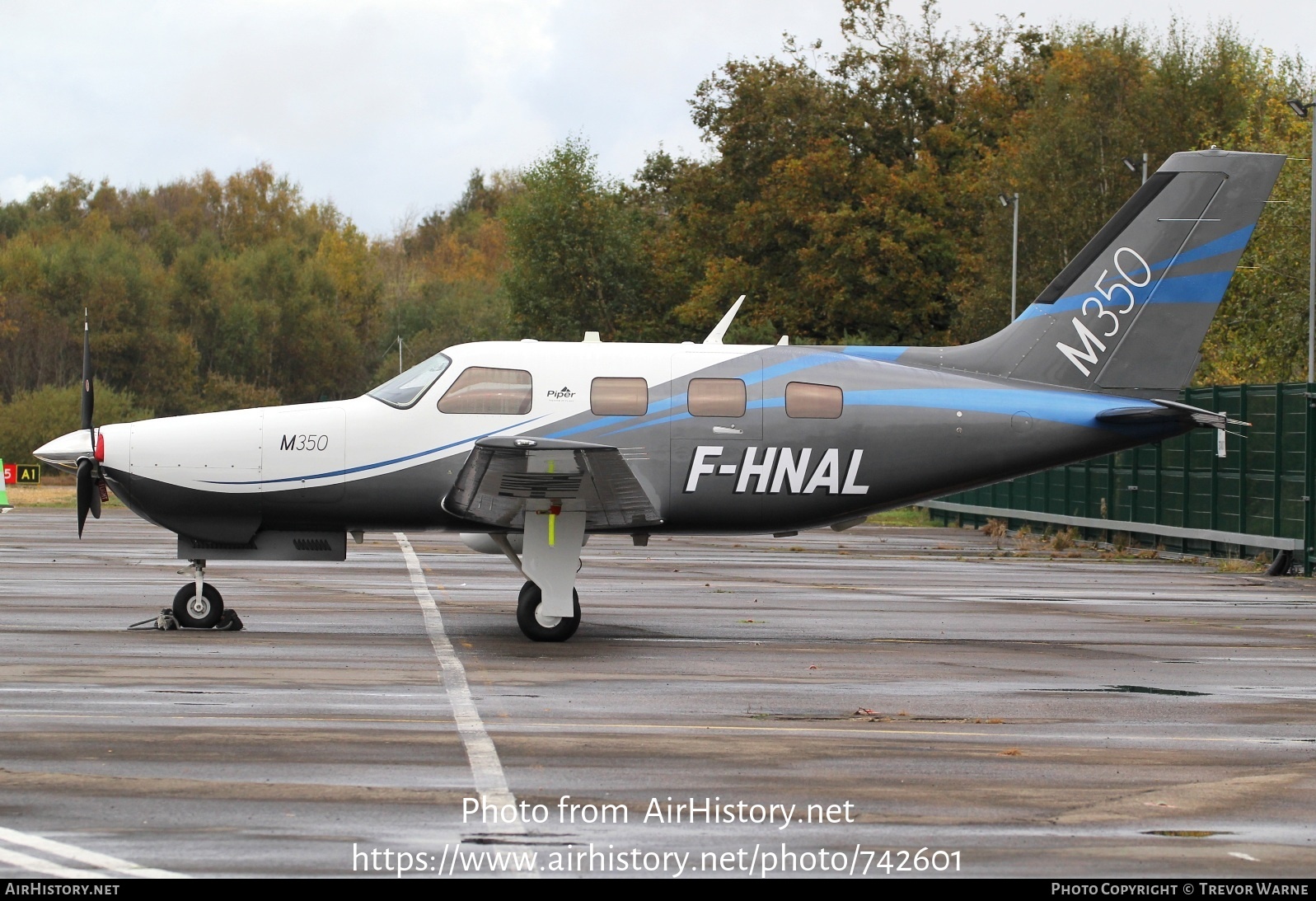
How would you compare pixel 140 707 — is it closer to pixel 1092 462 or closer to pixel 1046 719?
pixel 1046 719

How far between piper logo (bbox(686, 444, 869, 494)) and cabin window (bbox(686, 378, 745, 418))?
1.15ft

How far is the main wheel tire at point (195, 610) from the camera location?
14.1 m

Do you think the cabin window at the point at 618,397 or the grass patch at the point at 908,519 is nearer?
the cabin window at the point at 618,397

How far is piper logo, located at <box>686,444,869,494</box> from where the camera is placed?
47.2ft

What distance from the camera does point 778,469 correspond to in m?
14.4

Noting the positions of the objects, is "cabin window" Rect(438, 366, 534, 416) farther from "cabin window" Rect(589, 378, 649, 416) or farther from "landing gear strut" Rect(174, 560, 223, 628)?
"landing gear strut" Rect(174, 560, 223, 628)

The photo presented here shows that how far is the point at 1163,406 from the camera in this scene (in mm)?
14711

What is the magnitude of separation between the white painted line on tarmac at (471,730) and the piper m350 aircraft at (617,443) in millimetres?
1040

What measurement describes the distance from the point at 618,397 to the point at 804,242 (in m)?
47.5

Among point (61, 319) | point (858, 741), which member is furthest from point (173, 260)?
point (858, 741)

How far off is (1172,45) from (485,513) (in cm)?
6241

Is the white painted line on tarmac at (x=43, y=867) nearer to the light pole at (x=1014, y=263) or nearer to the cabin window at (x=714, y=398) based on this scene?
the cabin window at (x=714, y=398)

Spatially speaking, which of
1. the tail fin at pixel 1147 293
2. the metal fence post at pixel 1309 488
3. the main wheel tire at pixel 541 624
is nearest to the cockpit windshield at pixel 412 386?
the main wheel tire at pixel 541 624

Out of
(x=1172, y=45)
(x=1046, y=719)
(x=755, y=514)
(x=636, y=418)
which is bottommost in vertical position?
(x=1046, y=719)
